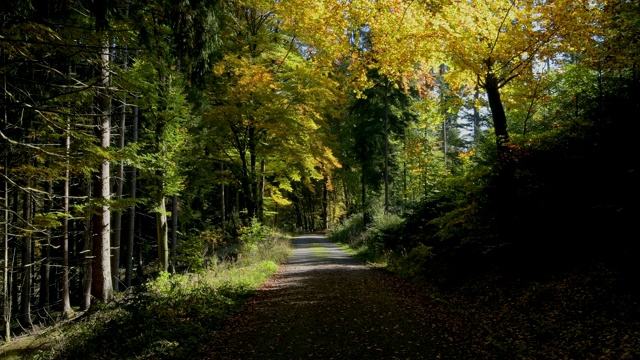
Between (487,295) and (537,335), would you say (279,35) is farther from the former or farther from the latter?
(537,335)

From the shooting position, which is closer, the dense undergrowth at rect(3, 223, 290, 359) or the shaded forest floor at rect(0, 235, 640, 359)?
the shaded forest floor at rect(0, 235, 640, 359)

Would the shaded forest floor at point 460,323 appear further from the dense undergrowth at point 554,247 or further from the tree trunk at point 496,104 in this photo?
the tree trunk at point 496,104

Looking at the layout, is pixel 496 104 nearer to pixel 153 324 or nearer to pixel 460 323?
pixel 460 323

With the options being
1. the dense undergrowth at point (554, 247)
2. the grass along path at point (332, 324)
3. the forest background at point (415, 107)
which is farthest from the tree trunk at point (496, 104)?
the grass along path at point (332, 324)

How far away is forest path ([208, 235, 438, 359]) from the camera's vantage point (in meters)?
5.69

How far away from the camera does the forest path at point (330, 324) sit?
5.69 metres

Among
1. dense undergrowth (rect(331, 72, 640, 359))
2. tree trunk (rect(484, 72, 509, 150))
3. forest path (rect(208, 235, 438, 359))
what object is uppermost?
tree trunk (rect(484, 72, 509, 150))

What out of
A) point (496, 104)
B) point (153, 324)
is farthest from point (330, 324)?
point (496, 104)

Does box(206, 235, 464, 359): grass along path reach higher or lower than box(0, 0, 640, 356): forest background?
lower

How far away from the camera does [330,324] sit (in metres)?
7.04

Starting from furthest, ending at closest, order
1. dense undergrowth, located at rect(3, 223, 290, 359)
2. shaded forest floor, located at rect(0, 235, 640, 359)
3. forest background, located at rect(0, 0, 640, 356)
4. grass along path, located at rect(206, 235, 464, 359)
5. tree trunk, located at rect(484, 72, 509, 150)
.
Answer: tree trunk, located at rect(484, 72, 509, 150), dense undergrowth, located at rect(3, 223, 290, 359), forest background, located at rect(0, 0, 640, 356), grass along path, located at rect(206, 235, 464, 359), shaded forest floor, located at rect(0, 235, 640, 359)

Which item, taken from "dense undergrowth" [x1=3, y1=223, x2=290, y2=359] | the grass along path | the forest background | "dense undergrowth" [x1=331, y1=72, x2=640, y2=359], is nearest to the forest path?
the grass along path

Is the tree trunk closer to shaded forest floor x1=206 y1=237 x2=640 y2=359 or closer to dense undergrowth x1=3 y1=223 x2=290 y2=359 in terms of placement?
shaded forest floor x1=206 y1=237 x2=640 y2=359

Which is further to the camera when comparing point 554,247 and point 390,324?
point 554,247
